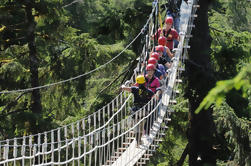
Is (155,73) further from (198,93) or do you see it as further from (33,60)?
(33,60)

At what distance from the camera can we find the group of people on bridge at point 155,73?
611cm

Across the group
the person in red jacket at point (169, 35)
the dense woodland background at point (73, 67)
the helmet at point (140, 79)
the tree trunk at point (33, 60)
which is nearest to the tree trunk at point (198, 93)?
the dense woodland background at point (73, 67)

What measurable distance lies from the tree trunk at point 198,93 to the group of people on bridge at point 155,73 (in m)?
0.32

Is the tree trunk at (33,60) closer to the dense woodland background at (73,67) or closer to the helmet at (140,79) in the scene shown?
the dense woodland background at (73,67)

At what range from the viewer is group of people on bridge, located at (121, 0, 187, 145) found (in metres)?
6.11

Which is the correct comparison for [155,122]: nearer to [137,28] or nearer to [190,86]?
[190,86]

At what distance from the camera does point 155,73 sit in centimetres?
638

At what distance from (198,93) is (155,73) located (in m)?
0.58

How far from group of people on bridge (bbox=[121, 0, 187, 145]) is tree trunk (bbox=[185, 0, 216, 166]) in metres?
0.32

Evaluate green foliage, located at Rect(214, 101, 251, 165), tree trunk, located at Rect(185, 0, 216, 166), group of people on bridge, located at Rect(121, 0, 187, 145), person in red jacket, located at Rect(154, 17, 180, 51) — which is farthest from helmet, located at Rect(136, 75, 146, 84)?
person in red jacket, located at Rect(154, 17, 180, 51)

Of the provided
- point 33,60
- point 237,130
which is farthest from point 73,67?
point 237,130

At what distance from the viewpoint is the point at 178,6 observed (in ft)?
26.4

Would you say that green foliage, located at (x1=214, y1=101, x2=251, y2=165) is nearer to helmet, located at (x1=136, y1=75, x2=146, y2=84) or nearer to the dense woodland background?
the dense woodland background

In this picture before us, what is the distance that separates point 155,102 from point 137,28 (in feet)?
10.5
